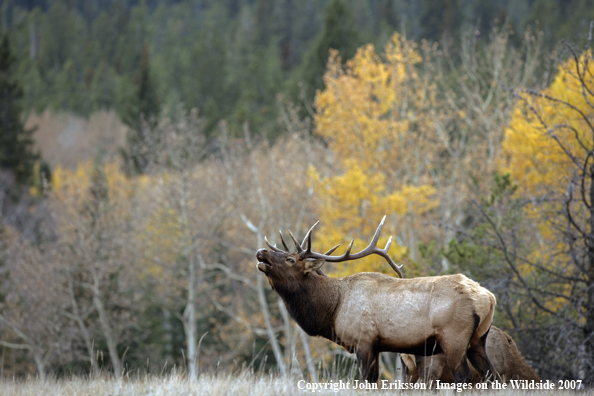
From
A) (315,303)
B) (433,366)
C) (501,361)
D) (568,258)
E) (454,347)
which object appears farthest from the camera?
(568,258)

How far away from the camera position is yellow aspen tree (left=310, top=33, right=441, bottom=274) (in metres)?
21.2

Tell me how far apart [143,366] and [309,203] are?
29.2 ft

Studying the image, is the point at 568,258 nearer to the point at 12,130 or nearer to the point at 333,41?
the point at 333,41

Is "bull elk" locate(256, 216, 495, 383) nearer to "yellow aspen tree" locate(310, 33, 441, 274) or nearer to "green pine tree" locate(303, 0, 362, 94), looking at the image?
"yellow aspen tree" locate(310, 33, 441, 274)

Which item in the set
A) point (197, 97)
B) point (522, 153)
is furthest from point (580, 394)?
point (197, 97)

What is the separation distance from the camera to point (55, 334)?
2336cm

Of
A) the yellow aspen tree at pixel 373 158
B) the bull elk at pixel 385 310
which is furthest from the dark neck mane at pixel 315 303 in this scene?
the yellow aspen tree at pixel 373 158

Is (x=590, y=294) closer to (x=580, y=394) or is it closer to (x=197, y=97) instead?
(x=580, y=394)

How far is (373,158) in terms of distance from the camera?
24828 millimetres

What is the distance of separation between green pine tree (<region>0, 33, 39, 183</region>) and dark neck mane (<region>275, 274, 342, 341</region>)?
1614 inches

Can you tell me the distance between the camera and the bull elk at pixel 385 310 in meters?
6.75

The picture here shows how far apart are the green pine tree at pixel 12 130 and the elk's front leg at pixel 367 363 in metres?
42.0

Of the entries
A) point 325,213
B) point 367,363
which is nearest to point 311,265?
point 367,363

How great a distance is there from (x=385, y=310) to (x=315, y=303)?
0.92 meters
